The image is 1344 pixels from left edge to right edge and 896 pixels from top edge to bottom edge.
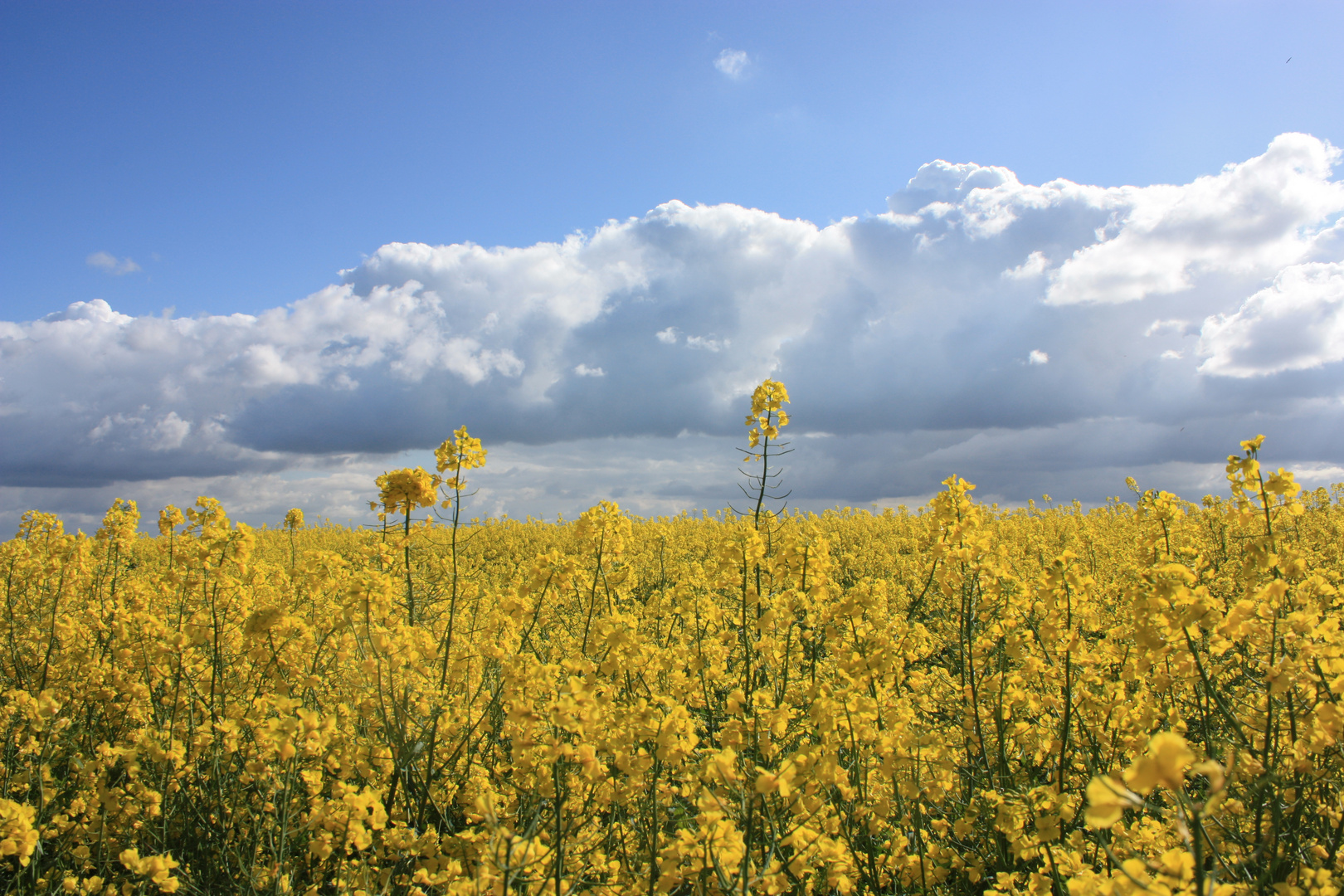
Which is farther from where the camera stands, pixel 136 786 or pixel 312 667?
pixel 312 667

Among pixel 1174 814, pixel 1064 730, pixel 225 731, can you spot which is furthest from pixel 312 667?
pixel 1174 814

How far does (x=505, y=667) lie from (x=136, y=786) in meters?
2.39

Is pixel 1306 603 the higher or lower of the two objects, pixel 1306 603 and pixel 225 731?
the higher

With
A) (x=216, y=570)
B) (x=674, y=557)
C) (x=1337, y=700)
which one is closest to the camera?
(x=1337, y=700)

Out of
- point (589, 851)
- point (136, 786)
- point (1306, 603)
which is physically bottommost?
point (136, 786)

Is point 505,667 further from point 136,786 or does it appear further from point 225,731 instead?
point 136,786

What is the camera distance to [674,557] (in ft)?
47.2

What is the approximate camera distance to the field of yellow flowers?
227 centimetres

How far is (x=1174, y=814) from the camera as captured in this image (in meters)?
2.38

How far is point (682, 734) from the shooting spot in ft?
7.73

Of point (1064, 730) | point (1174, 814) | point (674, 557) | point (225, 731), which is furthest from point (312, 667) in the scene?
point (674, 557)

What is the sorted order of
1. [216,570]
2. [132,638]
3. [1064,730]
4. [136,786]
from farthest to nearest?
[132,638]
[216,570]
[136,786]
[1064,730]

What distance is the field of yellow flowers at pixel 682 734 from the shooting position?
2.27m

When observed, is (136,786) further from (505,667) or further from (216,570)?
(505,667)
